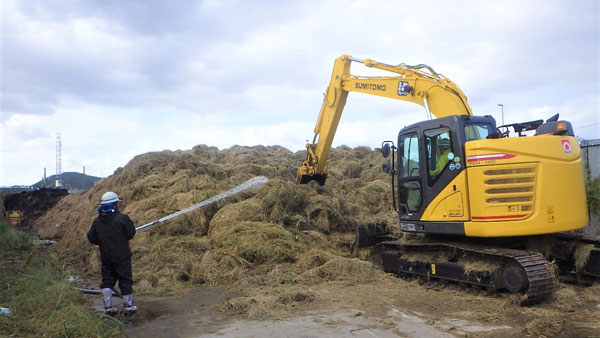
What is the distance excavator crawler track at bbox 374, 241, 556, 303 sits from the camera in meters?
6.45

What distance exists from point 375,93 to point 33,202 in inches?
809

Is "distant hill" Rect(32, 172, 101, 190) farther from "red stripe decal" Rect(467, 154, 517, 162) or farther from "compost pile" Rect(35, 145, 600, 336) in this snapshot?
"red stripe decal" Rect(467, 154, 517, 162)

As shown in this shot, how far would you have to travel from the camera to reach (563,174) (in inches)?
272

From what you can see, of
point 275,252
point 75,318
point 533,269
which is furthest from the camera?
point 275,252

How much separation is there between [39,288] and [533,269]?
6966 millimetres

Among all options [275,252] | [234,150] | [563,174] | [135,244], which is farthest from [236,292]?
[234,150]

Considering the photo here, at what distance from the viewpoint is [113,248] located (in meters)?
6.34

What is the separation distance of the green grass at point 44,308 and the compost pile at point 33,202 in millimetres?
15801

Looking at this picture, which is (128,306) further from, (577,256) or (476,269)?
(577,256)

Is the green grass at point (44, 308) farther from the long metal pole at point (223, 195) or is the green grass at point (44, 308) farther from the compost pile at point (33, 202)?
the compost pile at point (33, 202)

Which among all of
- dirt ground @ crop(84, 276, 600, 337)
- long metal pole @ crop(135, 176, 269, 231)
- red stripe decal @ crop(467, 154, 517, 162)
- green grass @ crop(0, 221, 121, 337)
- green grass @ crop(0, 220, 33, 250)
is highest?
red stripe decal @ crop(467, 154, 517, 162)

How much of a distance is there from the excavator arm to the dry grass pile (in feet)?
2.78

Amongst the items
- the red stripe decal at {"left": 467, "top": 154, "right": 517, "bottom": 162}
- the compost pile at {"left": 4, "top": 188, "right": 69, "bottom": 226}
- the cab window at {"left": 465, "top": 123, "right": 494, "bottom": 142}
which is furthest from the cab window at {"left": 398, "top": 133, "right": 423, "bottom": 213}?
the compost pile at {"left": 4, "top": 188, "right": 69, "bottom": 226}

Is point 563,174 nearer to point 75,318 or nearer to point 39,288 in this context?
point 75,318
